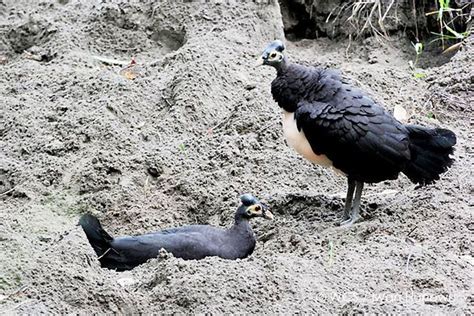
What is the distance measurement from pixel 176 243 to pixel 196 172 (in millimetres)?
1011

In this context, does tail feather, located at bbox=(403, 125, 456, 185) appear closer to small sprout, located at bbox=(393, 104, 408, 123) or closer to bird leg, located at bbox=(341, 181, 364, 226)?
bird leg, located at bbox=(341, 181, 364, 226)

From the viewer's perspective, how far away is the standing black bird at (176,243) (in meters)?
5.63

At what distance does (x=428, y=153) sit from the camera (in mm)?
5770

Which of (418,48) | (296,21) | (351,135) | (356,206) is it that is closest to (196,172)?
(356,206)

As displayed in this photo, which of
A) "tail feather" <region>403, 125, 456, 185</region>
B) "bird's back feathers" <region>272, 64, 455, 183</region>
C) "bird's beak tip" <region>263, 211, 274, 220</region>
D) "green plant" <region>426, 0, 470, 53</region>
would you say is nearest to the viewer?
"bird's back feathers" <region>272, 64, 455, 183</region>

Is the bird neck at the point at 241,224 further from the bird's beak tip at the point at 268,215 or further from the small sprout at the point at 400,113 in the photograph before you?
the small sprout at the point at 400,113

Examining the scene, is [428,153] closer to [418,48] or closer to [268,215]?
[268,215]

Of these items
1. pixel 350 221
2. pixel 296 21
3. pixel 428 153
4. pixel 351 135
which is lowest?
pixel 296 21

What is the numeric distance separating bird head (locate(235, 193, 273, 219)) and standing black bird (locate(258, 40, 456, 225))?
0.42 m

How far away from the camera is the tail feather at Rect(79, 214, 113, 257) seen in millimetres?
5633

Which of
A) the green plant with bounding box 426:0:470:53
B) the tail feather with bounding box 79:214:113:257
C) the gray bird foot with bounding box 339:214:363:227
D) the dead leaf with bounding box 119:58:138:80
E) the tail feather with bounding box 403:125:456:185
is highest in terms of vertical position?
the tail feather with bounding box 403:125:456:185

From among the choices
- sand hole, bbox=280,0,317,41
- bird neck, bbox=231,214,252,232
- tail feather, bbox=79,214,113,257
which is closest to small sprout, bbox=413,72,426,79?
sand hole, bbox=280,0,317,41

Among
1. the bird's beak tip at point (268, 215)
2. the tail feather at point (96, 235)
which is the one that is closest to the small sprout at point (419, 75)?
the bird's beak tip at point (268, 215)

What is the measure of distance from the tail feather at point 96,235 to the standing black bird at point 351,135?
1.28m
